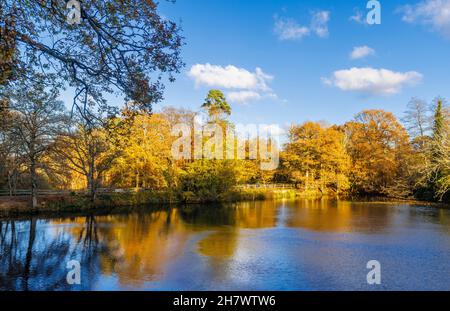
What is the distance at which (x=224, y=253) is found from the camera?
12594 millimetres

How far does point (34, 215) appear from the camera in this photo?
72.2 feet

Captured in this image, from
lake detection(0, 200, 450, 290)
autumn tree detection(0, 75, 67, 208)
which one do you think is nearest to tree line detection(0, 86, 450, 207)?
autumn tree detection(0, 75, 67, 208)

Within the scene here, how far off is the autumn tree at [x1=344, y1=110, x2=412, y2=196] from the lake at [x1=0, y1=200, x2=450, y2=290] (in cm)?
1884

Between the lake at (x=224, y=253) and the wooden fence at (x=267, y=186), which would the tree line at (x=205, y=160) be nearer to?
the wooden fence at (x=267, y=186)

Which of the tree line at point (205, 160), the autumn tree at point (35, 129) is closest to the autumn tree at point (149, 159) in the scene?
the tree line at point (205, 160)

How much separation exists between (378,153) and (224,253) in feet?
112

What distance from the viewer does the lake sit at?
31.0 ft

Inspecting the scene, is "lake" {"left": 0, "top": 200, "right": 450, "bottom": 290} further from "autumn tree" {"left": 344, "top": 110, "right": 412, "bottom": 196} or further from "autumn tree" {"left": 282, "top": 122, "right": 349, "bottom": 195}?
"autumn tree" {"left": 282, "top": 122, "right": 349, "bottom": 195}

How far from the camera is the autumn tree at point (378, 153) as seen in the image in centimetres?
3941

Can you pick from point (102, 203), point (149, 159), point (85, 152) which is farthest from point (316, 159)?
point (85, 152)
